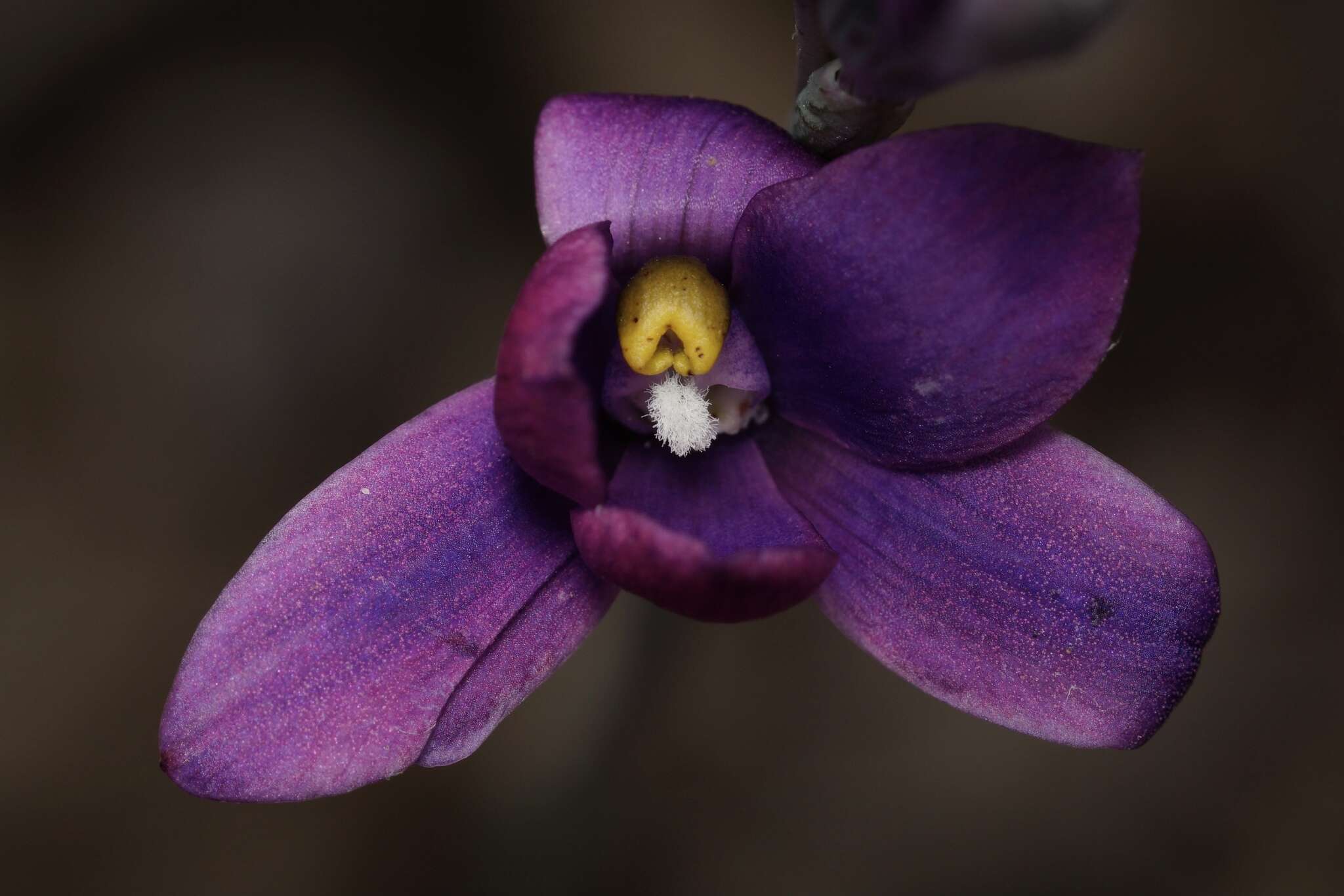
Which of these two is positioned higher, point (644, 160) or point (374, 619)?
point (644, 160)

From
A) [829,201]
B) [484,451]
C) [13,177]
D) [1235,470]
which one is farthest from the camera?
[1235,470]

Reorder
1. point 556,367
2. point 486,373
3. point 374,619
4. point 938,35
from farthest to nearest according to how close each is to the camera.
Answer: point 486,373
point 374,619
point 556,367
point 938,35

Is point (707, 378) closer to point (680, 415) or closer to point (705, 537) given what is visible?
point (680, 415)

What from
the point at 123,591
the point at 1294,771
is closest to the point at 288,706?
the point at 123,591

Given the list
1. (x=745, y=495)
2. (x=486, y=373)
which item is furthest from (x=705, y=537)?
(x=486, y=373)

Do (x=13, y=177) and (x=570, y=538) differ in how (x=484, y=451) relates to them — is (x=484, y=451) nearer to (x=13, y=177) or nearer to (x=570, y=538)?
(x=570, y=538)

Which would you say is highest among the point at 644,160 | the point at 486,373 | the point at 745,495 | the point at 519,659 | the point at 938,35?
the point at 938,35

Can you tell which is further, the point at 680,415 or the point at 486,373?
the point at 486,373
